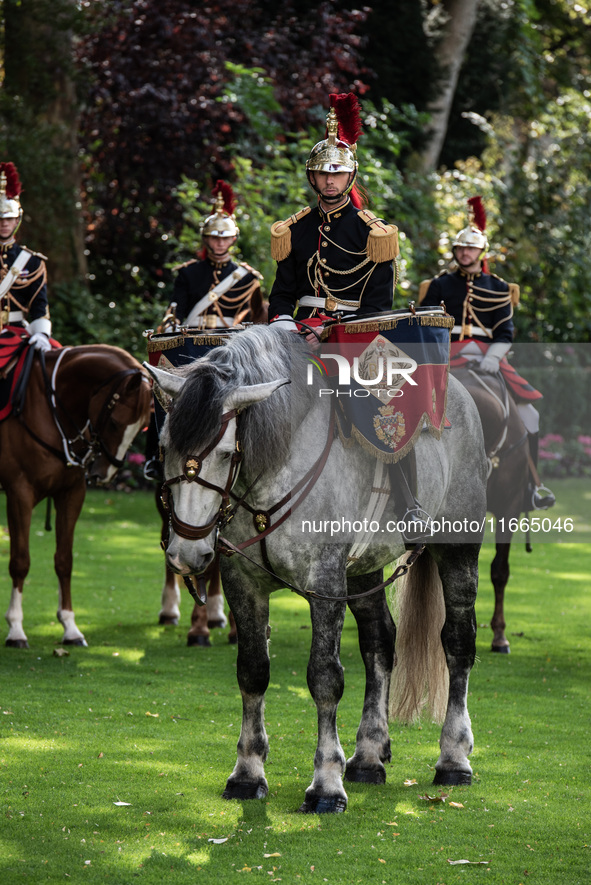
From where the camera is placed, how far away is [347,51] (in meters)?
19.7

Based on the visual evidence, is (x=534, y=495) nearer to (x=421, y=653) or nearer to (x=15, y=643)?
(x=421, y=653)

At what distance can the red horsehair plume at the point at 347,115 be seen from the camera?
→ 546cm

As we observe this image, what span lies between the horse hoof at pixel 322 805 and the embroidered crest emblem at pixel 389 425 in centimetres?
152

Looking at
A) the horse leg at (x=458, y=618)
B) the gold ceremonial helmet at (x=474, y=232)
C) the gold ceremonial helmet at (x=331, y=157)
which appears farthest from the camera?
the gold ceremonial helmet at (x=474, y=232)

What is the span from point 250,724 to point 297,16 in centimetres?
1764

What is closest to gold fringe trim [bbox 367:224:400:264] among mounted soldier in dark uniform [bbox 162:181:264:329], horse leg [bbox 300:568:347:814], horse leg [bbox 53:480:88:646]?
horse leg [bbox 300:568:347:814]

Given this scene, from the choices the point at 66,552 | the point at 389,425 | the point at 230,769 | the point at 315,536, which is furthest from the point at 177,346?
the point at 66,552

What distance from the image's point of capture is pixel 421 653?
573 cm

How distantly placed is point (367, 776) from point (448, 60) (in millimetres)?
20174

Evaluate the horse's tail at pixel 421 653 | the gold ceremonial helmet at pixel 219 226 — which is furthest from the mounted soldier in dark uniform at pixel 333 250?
the gold ceremonial helmet at pixel 219 226

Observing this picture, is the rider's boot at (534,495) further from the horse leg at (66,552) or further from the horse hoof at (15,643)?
the horse hoof at (15,643)

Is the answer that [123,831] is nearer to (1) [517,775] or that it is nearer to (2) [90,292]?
(1) [517,775]

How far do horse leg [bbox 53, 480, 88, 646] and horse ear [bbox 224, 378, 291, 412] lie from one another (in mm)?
4115

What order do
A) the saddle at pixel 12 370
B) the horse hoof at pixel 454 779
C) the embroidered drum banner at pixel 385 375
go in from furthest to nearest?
1. the saddle at pixel 12 370
2. the horse hoof at pixel 454 779
3. the embroidered drum banner at pixel 385 375
